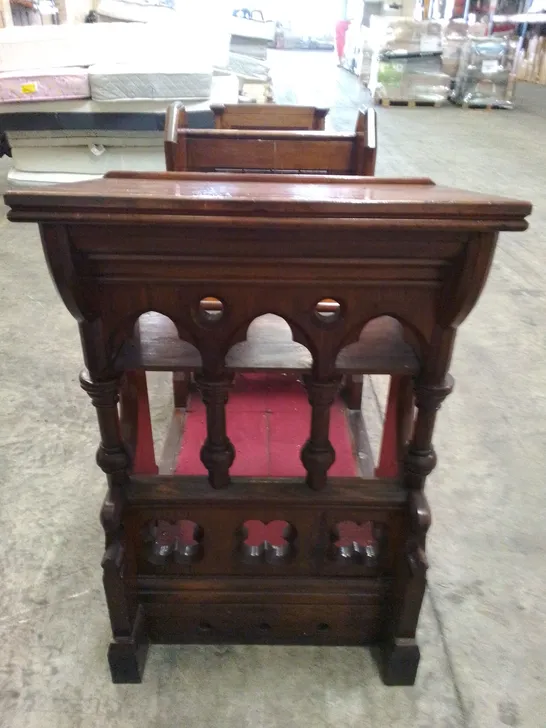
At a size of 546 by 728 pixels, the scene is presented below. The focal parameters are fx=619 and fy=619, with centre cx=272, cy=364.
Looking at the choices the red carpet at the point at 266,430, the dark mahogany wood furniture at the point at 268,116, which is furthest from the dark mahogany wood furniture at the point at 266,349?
the dark mahogany wood furniture at the point at 268,116

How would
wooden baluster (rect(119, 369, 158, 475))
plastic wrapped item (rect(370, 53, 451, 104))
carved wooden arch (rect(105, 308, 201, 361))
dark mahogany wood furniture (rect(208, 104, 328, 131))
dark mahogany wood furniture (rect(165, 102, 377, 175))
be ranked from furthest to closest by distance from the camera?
plastic wrapped item (rect(370, 53, 451, 104)) < dark mahogany wood furniture (rect(208, 104, 328, 131)) < dark mahogany wood furniture (rect(165, 102, 377, 175)) < wooden baluster (rect(119, 369, 158, 475)) < carved wooden arch (rect(105, 308, 201, 361))

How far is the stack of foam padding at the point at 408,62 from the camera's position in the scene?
770 centimetres

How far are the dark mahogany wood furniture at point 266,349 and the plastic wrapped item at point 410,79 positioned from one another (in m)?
7.69

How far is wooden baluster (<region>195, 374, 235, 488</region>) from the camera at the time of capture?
100 cm

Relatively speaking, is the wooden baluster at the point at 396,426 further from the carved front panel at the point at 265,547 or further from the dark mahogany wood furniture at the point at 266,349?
the carved front panel at the point at 265,547

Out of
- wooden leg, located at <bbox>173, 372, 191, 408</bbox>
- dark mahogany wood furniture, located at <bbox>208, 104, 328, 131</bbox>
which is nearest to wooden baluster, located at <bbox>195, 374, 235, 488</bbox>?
wooden leg, located at <bbox>173, 372, 191, 408</bbox>

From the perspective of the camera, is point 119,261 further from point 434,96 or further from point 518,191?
point 434,96

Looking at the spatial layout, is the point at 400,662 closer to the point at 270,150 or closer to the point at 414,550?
the point at 414,550

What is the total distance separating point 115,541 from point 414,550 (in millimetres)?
521

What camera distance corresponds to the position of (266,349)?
1.05m

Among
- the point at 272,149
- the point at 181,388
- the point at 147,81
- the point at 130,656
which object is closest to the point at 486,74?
the point at 147,81

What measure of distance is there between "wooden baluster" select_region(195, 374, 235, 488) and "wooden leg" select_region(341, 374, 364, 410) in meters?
0.91

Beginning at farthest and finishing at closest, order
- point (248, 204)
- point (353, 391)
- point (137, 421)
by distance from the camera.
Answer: point (353, 391)
point (137, 421)
point (248, 204)

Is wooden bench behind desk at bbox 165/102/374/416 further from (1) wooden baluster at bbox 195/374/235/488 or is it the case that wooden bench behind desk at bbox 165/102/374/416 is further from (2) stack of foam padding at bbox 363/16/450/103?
(2) stack of foam padding at bbox 363/16/450/103
